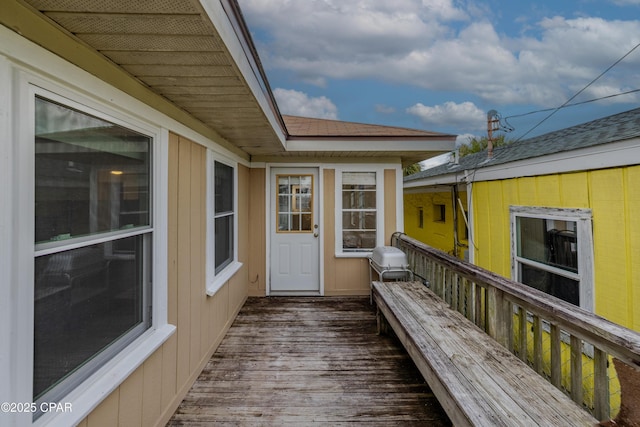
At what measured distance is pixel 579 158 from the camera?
7.55ft

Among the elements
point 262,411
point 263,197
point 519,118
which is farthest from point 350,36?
point 262,411

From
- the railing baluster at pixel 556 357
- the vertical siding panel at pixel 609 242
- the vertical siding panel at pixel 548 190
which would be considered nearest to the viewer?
the railing baluster at pixel 556 357

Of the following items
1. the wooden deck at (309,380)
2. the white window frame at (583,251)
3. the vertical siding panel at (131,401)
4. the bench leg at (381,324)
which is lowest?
the wooden deck at (309,380)

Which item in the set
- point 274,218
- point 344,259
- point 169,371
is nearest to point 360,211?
point 344,259

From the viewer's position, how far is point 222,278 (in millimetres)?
3049

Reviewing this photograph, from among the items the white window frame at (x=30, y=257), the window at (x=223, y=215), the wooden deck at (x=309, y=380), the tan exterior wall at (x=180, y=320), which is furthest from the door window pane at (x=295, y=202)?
the white window frame at (x=30, y=257)

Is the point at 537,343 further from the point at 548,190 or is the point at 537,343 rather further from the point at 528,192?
the point at 528,192

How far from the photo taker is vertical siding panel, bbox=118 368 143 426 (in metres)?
1.47

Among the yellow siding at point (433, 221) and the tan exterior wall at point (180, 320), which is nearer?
the tan exterior wall at point (180, 320)

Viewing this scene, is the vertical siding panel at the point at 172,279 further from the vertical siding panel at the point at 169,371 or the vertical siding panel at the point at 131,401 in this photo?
the vertical siding panel at the point at 131,401

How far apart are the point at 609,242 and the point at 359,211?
9.13ft

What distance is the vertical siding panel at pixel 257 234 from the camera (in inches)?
172

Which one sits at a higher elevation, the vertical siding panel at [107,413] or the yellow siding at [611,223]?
the yellow siding at [611,223]

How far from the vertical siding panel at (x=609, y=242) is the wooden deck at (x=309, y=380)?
147 cm
